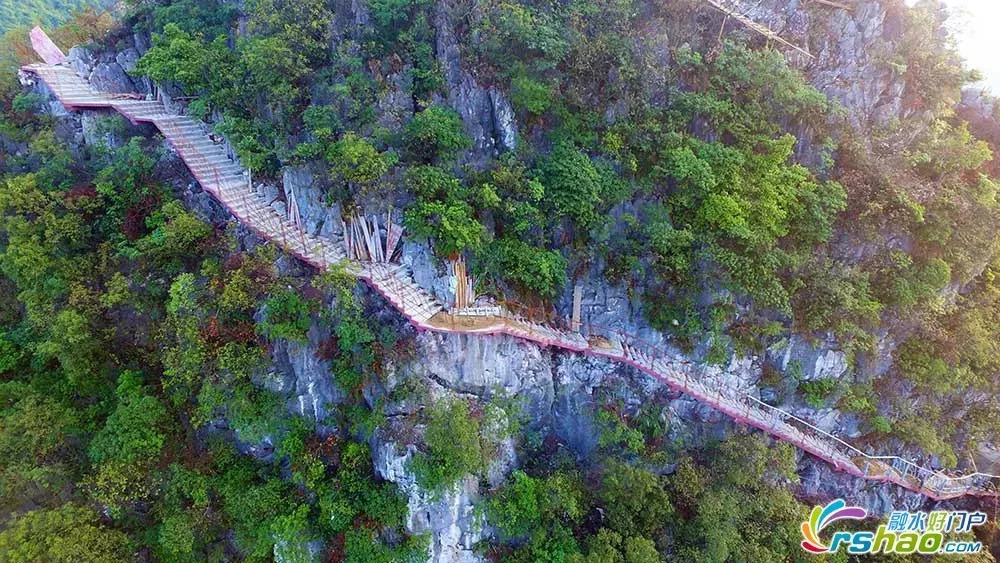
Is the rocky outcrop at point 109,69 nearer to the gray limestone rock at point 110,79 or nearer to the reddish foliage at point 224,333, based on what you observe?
the gray limestone rock at point 110,79

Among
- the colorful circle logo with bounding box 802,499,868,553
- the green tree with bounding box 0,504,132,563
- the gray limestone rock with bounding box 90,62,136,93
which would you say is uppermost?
the gray limestone rock with bounding box 90,62,136,93

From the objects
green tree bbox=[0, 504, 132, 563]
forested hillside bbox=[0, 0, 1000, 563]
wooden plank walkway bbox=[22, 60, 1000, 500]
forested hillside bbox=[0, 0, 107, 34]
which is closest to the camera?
green tree bbox=[0, 504, 132, 563]

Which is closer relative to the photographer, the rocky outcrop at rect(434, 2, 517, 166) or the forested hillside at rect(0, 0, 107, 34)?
the rocky outcrop at rect(434, 2, 517, 166)

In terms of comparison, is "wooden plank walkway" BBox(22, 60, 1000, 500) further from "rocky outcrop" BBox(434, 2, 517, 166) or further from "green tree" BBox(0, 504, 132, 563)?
"green tree" BBox(0, 504, 132, 563)

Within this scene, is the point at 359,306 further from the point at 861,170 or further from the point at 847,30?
the point at 847,30

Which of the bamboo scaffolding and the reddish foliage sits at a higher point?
the bamboo scaffolding

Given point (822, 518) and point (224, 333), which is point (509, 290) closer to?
point (224, 333)

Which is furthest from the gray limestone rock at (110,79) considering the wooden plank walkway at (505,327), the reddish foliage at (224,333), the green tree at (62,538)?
the green tree at (62,538)

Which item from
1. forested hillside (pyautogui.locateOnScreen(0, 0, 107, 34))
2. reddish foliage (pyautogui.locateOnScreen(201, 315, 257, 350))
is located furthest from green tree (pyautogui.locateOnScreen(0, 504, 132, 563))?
forested hillside (pyautogui.locateOnScreen(0, 0, 107, 34))
